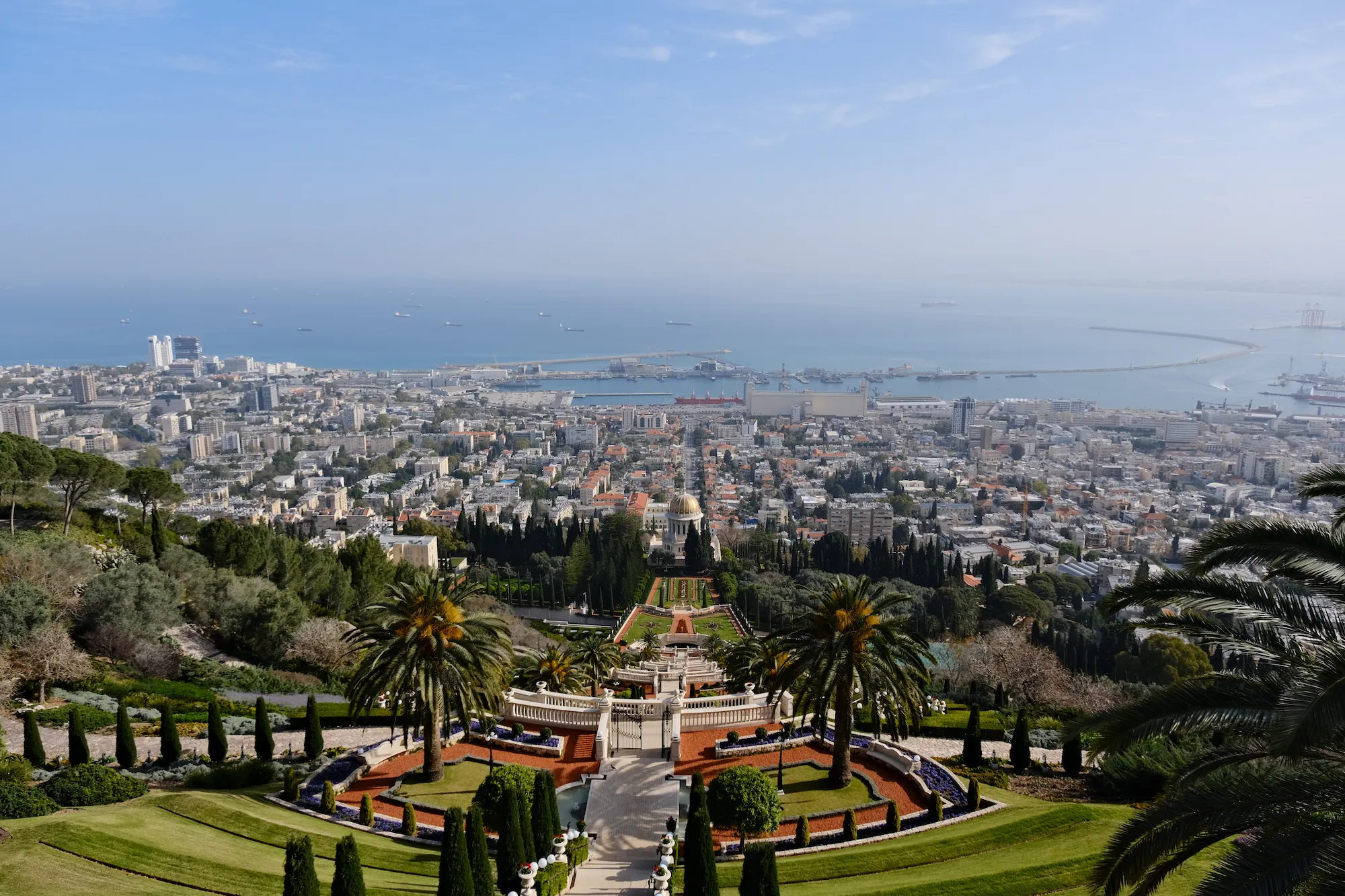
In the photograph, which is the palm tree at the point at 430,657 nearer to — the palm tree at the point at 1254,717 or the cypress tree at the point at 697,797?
the cypress tree at the point at 697,797

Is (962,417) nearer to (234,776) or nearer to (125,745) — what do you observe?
(234,776)

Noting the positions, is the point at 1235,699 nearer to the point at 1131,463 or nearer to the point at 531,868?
the point at 531,868

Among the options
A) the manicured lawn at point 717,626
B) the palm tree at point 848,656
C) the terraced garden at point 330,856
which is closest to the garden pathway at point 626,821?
the terraced garden at point 330,856

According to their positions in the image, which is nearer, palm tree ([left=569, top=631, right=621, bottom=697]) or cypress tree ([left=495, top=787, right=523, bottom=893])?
cypress tree ([left=495, top=787, right=523, bottom=893])

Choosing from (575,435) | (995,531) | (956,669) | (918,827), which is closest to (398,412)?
(575,435)

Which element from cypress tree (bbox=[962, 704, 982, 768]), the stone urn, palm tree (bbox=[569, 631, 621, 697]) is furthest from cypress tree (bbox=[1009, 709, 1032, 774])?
palm tree (bbox=[569, 631, 621, 697])

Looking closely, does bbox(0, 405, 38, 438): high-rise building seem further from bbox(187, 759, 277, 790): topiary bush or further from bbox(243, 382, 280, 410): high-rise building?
bbox(187, 759, 277, 790): topiary bush

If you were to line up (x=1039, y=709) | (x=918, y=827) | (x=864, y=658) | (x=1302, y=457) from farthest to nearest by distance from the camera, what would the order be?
(x=1302, y=457)
(x=1039, y=709)
(x=864, y=658)
(x=918, y=827)
